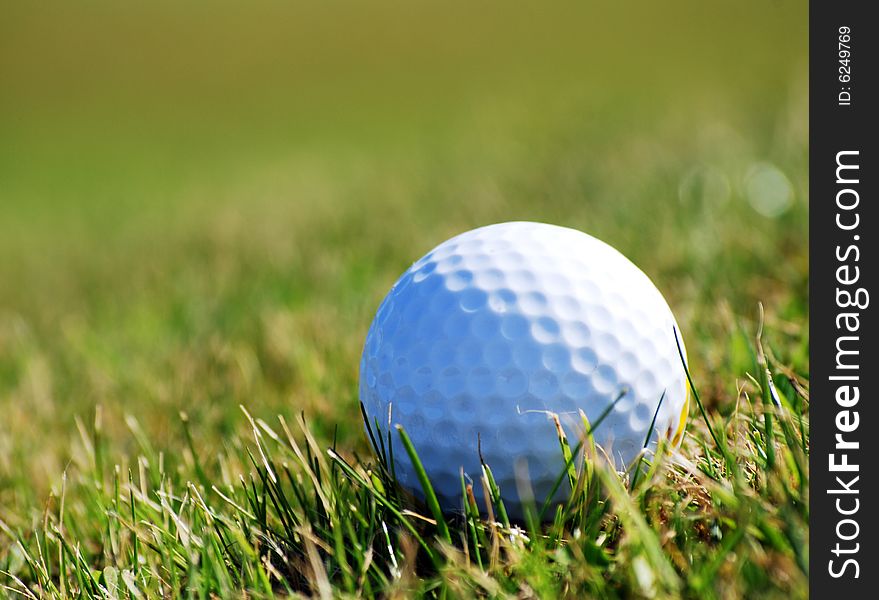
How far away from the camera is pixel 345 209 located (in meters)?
5.86

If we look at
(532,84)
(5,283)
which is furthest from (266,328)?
(532,84)

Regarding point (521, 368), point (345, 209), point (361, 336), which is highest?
point (345, 209)

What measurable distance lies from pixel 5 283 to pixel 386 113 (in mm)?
7967

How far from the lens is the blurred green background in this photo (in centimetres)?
306

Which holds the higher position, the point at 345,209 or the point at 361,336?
the point at 345,209

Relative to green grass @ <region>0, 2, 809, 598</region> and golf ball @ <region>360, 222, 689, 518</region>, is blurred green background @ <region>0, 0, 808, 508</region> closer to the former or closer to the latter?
green grass @ <region>0, 2, 809, 598</region>

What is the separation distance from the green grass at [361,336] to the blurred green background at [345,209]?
23 mm

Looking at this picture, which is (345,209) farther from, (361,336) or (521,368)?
(521,368)
